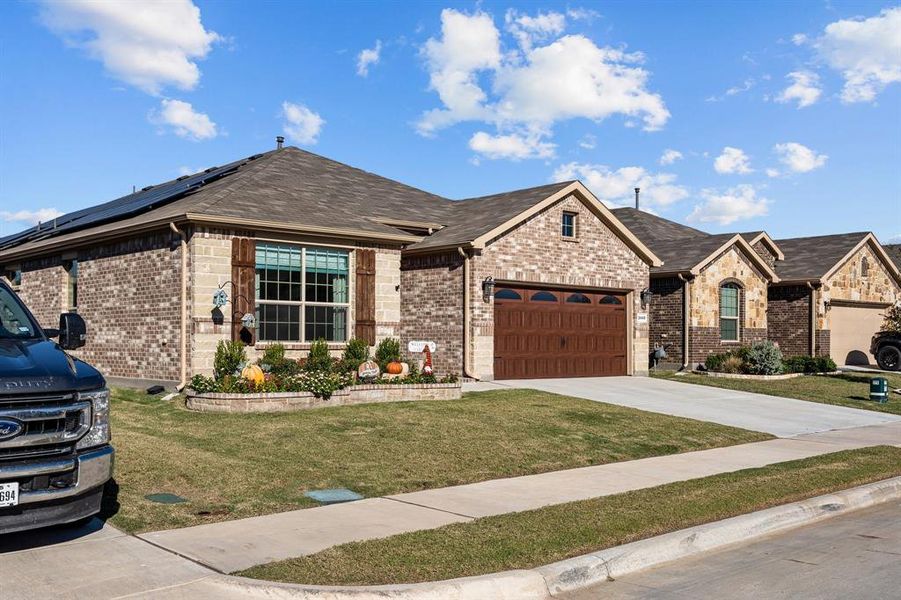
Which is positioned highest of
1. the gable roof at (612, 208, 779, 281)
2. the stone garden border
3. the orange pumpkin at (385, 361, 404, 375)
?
the gable roof at (612, 208, 779, 281)

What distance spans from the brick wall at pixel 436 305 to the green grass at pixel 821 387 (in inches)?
271

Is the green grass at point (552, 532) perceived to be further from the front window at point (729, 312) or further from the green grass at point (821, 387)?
the front window at point (729, 312)

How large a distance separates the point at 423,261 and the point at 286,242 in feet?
15.5

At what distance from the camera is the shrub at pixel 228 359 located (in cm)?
1611

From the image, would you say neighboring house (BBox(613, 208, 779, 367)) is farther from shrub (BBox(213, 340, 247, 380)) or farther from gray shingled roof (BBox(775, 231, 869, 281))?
shrub (BBox(213, 340, 247, 380))

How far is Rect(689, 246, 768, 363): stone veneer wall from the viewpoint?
2678 cm

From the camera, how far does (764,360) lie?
24.5 metres

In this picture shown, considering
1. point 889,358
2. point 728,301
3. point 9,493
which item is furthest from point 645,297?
point 9,493

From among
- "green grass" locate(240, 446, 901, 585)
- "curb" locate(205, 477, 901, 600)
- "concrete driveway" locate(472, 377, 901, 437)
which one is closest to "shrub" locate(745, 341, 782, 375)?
"concrete driveway" locate(472, 377, 901, 437)

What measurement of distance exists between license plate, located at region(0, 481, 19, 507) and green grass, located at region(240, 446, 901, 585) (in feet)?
5.50

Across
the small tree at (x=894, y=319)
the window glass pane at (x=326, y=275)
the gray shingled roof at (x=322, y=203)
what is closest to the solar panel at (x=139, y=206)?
the gray shingled roof at (x=322, y=203)

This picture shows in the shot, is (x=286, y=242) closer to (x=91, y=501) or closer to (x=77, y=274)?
(x=77, y=274)

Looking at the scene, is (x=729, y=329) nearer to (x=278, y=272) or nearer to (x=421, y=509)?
(x=278, y=272)

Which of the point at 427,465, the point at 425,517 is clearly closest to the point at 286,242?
the point at 427,465
